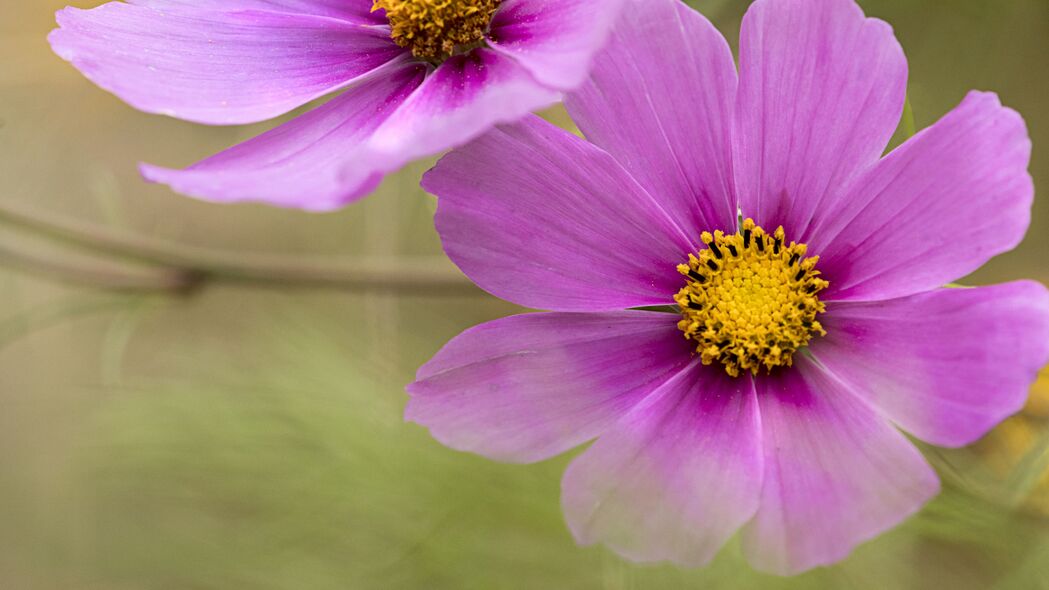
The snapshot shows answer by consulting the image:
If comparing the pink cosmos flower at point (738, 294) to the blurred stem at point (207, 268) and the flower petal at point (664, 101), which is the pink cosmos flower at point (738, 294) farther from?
the blurred stem at point (207, 268)

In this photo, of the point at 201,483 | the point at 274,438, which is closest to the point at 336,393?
the point at 274,438

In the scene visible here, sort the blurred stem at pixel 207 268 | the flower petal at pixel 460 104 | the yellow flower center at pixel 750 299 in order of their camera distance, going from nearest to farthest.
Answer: the flower petal at pixel 460 104
the yellow flower center at pixel 750 299
the blurred stem at pixel 207 268

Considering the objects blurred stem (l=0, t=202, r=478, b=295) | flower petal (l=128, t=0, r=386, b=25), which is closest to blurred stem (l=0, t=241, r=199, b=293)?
blurred stem (l=0, t=202, r=478, b=295)

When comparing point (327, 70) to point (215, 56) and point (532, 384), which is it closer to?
point (215, 56)

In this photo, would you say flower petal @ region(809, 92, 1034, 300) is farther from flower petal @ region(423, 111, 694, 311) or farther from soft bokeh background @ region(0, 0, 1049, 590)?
soft bokeh background @ region(0, 0, 1049, 590)

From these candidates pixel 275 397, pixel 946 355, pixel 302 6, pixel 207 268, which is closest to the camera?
pixel 946 355

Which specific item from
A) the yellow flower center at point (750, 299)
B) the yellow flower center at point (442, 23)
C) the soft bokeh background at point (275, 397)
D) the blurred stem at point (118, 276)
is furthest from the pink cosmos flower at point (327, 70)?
the blurred stem at point (118, 276)

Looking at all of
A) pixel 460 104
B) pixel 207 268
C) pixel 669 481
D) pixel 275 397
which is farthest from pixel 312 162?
pixel 275 397

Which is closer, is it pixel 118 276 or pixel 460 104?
pixel 460 104
